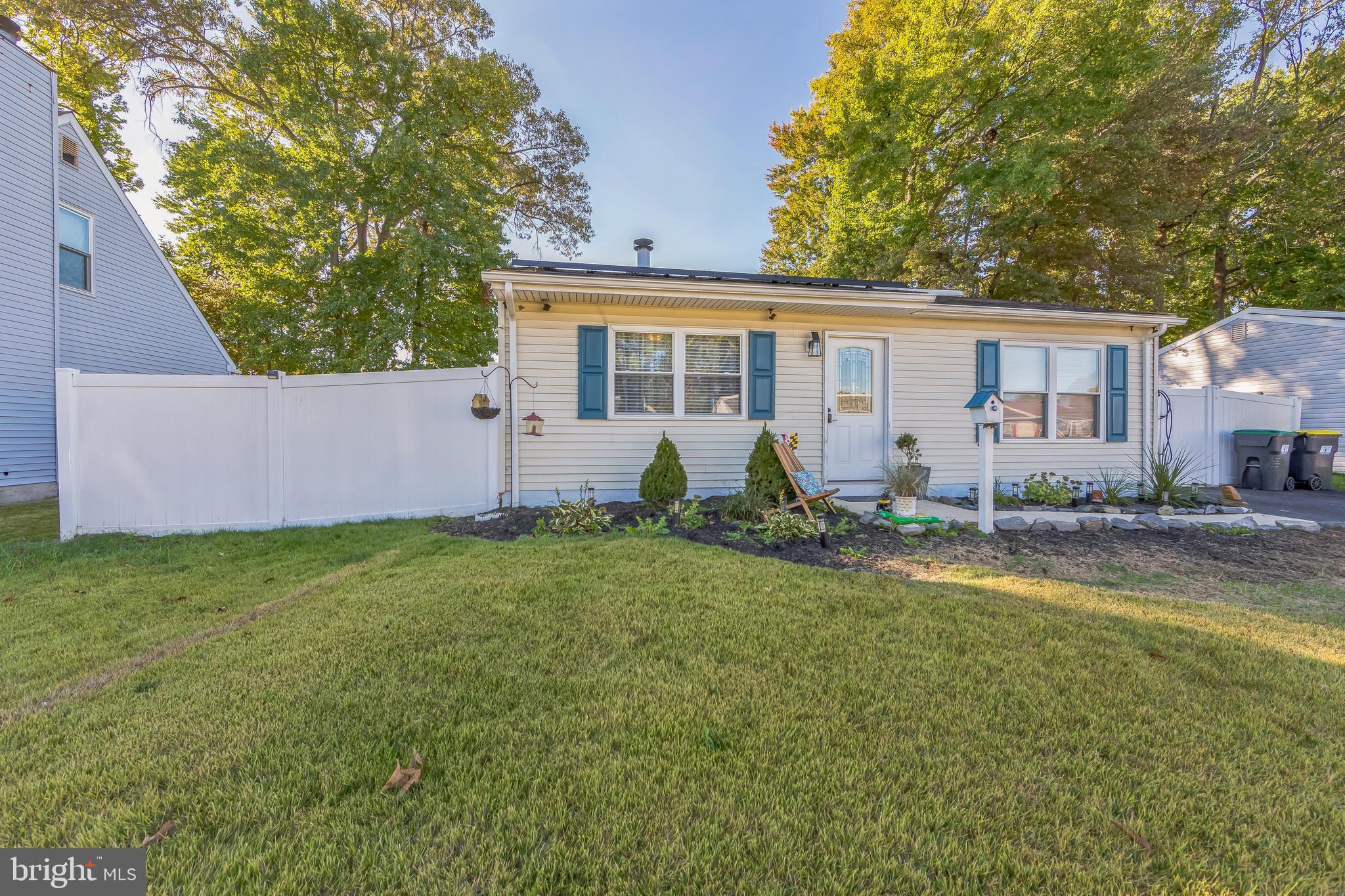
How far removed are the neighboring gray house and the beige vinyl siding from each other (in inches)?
266

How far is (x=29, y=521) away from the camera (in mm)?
5711

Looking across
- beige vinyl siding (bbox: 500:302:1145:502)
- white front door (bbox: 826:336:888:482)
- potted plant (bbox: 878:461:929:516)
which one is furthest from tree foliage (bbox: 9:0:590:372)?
potted plant (bbox: 878:461:929:516)

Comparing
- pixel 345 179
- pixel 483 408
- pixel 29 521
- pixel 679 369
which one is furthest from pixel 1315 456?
pixel 345 179

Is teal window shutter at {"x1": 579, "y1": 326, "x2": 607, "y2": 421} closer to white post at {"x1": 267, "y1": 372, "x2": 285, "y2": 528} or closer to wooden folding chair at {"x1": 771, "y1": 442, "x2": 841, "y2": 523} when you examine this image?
wooden folding chair at {"x1": 771, "y1": 442, "x2": 841, "y2": 523}

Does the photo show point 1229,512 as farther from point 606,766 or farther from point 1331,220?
point 1331,220

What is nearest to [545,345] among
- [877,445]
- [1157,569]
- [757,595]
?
[757,595]

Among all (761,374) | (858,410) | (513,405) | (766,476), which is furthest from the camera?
(858,410)

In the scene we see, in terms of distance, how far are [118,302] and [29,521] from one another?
4405 millimetres

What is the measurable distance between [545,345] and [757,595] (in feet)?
13.8

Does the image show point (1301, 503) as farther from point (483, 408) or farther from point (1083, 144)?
point (483, 408)

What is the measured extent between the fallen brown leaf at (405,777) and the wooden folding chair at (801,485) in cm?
393

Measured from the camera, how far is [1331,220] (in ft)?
40.5

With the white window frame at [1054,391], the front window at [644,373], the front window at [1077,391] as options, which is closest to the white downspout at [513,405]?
the front window at [644,373]

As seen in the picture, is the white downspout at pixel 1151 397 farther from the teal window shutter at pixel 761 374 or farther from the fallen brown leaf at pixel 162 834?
the fallen brown leaf at pixel 162 834
